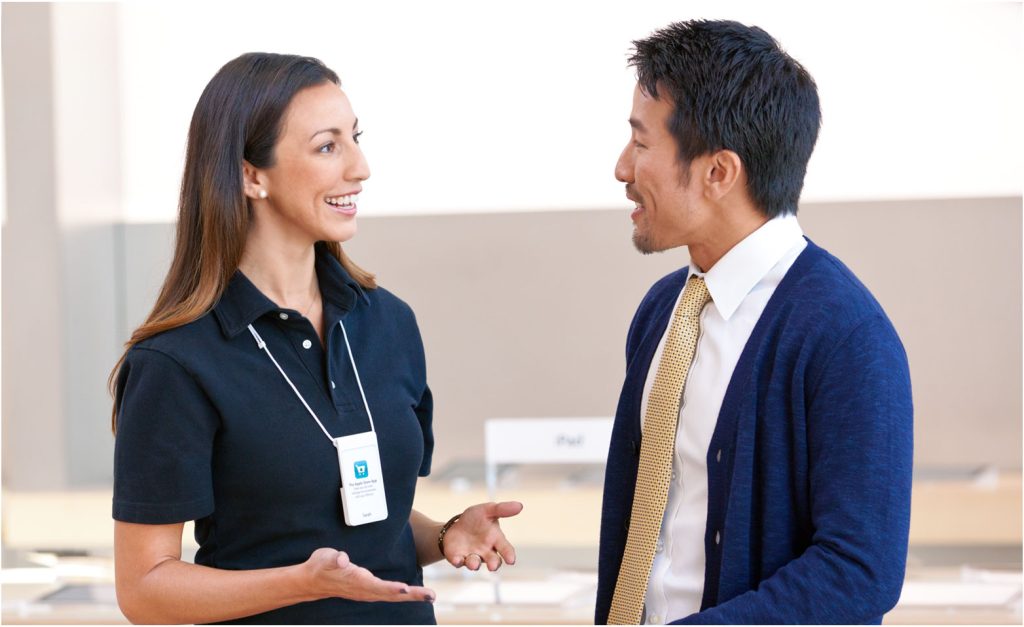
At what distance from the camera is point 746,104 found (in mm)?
1618

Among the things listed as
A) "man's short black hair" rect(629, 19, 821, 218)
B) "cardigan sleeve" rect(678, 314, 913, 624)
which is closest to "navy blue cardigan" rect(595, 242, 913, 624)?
"cardigan sleeve" rect(678, 314, 913, 624)

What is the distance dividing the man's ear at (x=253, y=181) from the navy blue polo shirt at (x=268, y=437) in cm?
15

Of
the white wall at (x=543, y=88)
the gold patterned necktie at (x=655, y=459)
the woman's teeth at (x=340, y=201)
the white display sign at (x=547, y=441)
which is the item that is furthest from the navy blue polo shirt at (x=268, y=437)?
the white wall at (x=543, y=88)

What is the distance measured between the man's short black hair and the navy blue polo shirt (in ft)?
2.04

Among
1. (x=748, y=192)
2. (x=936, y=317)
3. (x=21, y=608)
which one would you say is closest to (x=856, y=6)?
(x=936, y=317)

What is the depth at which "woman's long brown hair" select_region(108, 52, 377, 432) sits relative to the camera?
1687mm

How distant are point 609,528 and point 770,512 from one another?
1.21 feet

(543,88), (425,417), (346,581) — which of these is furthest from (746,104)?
(543,88)

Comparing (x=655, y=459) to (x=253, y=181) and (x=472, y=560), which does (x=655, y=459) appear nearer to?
(x=472, y=560)

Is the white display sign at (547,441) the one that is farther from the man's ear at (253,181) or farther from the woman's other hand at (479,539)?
the man's ear at (253,181)

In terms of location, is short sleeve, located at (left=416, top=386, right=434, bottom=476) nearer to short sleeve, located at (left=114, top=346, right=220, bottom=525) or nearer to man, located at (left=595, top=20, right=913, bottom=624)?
man, located at (left=595, top=20, right=913, bottom=624)

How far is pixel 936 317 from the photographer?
4.23 meters

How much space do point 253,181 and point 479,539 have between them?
2.29 ft

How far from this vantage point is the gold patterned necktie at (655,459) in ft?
5.31
